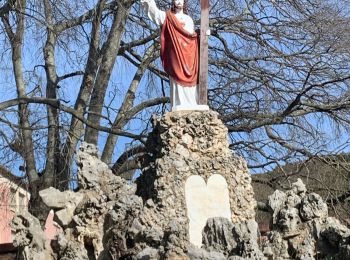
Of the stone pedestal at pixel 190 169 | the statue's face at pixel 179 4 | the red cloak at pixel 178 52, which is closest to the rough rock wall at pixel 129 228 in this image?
the stone pedestal at pixel 190 169

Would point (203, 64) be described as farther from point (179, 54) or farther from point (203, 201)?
point (203, 201)

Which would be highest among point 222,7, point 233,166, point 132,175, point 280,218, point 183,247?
point 222,7

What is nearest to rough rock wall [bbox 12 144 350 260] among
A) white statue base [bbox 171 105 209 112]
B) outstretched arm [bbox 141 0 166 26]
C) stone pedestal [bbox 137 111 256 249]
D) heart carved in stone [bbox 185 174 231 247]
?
stone pedestal [bbox 137 111 256 249]

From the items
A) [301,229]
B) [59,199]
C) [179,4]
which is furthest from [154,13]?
[301,229]

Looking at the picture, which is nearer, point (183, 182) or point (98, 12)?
point (183, 182)

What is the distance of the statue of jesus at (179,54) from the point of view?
1229 centimetres

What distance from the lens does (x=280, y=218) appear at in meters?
11.2

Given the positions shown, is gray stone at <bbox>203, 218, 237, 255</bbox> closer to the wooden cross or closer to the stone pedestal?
the stone pedestal

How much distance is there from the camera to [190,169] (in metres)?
11.6

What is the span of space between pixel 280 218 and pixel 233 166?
1.00 metres

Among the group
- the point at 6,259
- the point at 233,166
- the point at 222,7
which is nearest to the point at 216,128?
the point at 233,166

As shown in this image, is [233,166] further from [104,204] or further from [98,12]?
[98,12]

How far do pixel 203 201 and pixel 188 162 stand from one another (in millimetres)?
499

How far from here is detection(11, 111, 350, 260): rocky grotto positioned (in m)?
10.9
